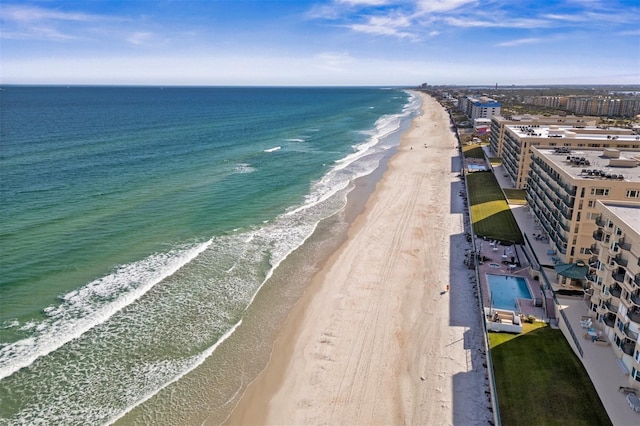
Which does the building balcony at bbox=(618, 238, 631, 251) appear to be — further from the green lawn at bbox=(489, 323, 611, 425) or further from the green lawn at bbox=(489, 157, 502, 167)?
the green lawn at bbox=(489, 157, 502, 167)

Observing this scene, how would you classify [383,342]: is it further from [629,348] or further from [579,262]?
[579,262]

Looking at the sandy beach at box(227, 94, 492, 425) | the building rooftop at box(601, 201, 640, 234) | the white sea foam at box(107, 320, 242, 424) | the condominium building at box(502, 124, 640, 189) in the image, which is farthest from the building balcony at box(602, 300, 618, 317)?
the condominium building at box(502, 124, 640, 189)

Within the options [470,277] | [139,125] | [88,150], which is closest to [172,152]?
[88,150]

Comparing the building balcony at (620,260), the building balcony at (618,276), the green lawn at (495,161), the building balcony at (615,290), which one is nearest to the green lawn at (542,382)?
the building balcony at (615,290)

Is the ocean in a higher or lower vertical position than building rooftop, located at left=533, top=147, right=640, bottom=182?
lower

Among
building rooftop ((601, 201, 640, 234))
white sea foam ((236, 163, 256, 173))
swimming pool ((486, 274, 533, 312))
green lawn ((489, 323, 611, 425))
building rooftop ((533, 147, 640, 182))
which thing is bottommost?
green lawn ((489, 323, 611, 425))

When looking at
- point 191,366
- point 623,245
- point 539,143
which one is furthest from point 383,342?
point 539,143

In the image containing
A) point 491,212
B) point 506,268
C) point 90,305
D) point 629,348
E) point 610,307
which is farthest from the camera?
point 491,212
